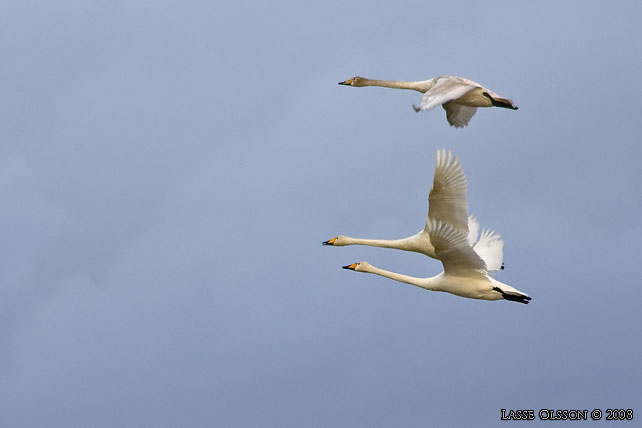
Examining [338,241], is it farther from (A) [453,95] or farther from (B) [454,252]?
(A) [453,95]

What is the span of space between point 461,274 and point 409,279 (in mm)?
1564

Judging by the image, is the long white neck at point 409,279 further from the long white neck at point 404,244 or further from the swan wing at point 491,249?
the swan wing at point 491,249

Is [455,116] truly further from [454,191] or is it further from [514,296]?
[514,296]

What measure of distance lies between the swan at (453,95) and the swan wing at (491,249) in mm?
3425

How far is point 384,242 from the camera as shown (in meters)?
31.9

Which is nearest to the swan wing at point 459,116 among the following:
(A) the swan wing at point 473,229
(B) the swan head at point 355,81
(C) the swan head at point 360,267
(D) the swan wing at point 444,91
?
(B) the swan head at point 355,81

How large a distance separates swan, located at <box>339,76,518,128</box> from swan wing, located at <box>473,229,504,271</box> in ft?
11.2

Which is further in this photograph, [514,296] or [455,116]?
[455,116]

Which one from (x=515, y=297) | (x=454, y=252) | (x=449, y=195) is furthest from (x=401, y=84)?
(x=515, y=297)

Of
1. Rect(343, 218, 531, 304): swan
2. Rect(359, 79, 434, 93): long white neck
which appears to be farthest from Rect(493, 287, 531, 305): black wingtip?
Rect(359, 79, 434, 93): long white neck

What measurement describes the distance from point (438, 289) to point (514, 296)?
1692 millimetres

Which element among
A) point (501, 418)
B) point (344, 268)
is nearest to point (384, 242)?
point (344, 268)

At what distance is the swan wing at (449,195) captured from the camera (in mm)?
30141

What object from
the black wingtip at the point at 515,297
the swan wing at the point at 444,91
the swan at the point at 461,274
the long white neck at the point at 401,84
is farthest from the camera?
the long white neck at the point at 401,84
